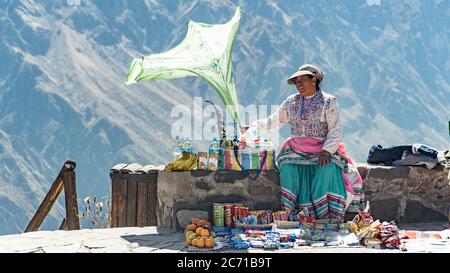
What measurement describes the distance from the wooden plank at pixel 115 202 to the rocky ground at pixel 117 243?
7.62 ft

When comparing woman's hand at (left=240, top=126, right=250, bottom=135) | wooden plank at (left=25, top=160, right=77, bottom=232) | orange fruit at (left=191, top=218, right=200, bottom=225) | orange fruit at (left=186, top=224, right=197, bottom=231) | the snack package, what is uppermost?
woman's hand at (left=240, top=126, right=250, bottom=135)

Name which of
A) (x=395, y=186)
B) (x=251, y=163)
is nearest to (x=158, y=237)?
(x=251, y=163)

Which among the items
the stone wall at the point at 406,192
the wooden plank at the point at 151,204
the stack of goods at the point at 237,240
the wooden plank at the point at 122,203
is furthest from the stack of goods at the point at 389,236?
the wooden plank at the point at 122,203

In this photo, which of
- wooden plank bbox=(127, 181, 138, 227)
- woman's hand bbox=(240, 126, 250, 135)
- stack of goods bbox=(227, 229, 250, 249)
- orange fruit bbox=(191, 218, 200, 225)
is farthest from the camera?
wooden plank bbox=(127, 181, 138, 227)

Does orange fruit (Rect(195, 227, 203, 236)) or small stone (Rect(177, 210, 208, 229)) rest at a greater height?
small stone (Rect(177, 210, 208, 229))

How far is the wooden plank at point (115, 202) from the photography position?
32.2 ft

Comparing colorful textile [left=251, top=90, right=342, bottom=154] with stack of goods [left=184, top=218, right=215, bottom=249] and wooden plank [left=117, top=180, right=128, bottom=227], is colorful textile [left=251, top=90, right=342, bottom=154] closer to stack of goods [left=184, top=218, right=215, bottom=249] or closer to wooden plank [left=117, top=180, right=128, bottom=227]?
stack of goods [left=184, top=218, right=215, bottom=249]

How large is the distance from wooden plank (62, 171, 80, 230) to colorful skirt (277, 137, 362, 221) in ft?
10.8

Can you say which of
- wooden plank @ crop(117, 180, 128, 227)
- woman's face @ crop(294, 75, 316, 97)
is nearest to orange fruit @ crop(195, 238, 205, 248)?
woman's face @ crop(294, 75, 316, 97)

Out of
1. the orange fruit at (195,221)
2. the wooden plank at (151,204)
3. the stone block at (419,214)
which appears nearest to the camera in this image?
the orange fruit at (195,221)

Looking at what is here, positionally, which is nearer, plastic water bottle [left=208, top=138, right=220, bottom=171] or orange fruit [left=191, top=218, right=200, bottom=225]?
orange fruit [left=191, top=218, right=200, bottom=225]

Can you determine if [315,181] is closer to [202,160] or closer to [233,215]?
[233,215]

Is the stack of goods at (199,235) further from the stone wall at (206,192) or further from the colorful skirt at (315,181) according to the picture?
the colorful skirt at (315,181)

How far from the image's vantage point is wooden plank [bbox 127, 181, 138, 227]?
9.64 meters
